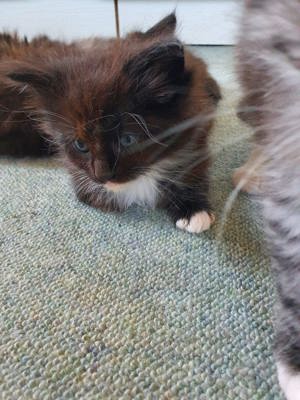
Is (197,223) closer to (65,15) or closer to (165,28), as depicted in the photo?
(165,28)

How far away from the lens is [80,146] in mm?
1016

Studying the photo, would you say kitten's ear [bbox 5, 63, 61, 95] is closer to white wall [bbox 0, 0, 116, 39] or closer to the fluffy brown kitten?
the fluffy brown kitten

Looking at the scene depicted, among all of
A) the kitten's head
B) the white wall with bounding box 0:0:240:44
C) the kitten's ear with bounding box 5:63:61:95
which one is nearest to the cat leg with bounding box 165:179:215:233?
the kitten's head

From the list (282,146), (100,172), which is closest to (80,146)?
(100,172)

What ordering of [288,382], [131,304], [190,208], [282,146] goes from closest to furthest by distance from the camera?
1. [282,146]
2. [288,382]
3. [131,304]
4. [190,208]

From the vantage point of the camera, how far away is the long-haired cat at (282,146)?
470 mm

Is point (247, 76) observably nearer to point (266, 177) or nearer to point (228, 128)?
point (266, 177)

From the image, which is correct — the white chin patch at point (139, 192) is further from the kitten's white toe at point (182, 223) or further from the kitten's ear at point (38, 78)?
the kitten's ear at point (38, 78)

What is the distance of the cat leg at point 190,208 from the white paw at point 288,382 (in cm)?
41

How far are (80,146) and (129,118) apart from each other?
0.42 ft

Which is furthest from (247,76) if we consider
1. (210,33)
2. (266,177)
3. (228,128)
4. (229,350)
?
(210,33)

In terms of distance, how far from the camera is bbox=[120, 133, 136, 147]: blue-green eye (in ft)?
3.19

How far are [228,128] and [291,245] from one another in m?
0.82

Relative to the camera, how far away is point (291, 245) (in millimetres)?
649
